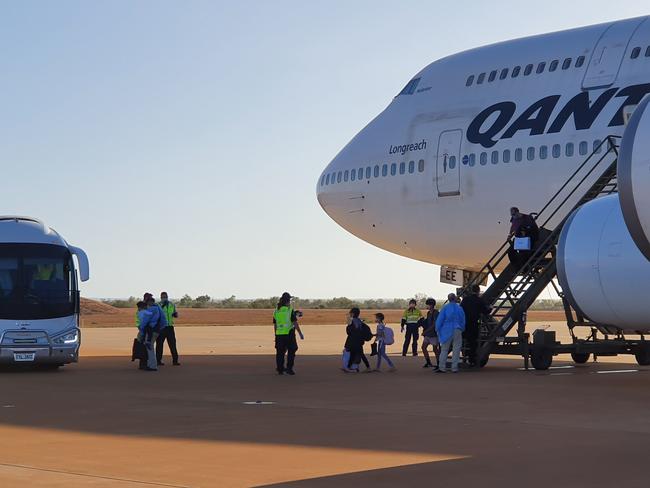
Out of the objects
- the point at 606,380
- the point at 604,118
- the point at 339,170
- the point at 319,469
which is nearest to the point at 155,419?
the point at 319,469

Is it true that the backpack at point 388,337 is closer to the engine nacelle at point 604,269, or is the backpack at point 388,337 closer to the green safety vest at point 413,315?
the engine nacelle at point 604,269

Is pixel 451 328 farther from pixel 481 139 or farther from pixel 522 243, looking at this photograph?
pixel 481 139

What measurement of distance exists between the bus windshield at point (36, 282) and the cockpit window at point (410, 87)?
11.8 metres

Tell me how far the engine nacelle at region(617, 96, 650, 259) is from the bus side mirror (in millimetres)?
15026

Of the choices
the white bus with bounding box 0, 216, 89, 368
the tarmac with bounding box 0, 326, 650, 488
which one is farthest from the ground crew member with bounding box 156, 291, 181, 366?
the tarmac with bounding box 0, 326, 650, 488

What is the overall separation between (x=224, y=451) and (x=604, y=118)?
57.6ft

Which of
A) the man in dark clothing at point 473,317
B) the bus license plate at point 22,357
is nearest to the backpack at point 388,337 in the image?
the man in dark clothing at point 473,317

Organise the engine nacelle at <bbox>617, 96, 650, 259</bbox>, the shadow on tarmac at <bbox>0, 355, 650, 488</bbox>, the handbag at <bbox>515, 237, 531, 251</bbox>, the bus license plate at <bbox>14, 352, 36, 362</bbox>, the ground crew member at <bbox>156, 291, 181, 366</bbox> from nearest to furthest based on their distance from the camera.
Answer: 1. the shadow on tarmac at <bbox>0, 355, 650, 488</bbox>
2. the engine nacelle at <bbox>617, 96, 650, 259</bbox>
3. the bus license plate at <bbox>14, 352, 36, 362</bbox>
4. the handbag at <bbox>515, 237, 531, 251</bbox>
5. the ground crew member at <bbox>156, 291, 181, 366</bbox>

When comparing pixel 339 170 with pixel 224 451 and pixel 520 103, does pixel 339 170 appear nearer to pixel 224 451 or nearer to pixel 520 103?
pixel 520 103

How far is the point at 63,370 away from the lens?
2602 centimetres

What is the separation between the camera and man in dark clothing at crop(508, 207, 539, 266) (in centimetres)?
2630

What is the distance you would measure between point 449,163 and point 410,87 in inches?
168

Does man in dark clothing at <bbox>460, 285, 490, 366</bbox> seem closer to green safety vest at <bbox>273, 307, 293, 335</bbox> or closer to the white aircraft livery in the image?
the white aircraft livery

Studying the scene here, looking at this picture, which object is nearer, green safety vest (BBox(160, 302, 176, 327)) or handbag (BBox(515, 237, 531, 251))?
handbag (BBox(515, 237, 531, 251))
